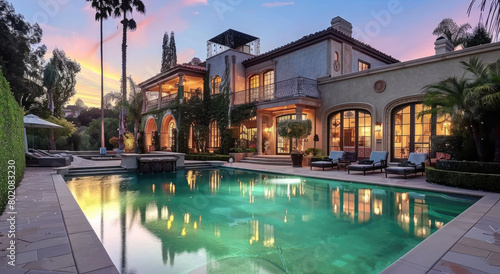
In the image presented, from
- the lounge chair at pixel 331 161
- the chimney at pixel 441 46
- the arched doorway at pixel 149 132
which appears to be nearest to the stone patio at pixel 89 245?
the lounge chair at pixel 331 161

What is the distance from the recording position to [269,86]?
1889cm

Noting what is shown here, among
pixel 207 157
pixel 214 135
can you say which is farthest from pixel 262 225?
pixel 214 135

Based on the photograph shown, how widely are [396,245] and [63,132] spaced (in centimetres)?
2872

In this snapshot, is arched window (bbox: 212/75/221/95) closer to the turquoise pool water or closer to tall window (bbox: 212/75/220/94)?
tall window (bbox: 212/75/220/94)

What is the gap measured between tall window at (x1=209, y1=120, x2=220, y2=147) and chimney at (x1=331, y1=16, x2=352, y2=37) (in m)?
11.3

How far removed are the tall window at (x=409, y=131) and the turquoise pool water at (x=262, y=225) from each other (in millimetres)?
5916

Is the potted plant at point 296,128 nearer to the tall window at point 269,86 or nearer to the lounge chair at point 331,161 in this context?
the lounge chair at point 331,161

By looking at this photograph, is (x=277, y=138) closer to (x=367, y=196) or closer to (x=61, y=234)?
(x=367, y=196)

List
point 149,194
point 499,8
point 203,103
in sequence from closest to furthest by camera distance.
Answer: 1. point 499,8
2. point 149,194
3. point 203,103

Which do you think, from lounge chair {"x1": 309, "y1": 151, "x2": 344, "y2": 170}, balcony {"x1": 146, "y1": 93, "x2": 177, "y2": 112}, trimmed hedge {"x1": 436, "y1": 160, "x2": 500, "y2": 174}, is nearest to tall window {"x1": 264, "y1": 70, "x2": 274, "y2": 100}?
lounge chair {"x1": 309, "y1": 151, "x2": 344, "y2": 170}

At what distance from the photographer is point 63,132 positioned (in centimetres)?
2491

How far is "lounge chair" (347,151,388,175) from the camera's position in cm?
1098

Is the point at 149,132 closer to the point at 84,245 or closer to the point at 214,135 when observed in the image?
the point at 214,135

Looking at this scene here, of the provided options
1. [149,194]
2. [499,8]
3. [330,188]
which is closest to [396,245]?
[499,8]
